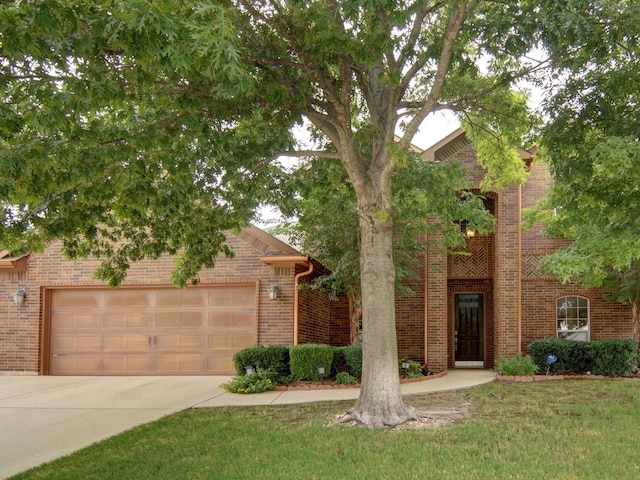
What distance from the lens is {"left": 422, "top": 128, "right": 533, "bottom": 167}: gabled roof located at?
52.0 ft

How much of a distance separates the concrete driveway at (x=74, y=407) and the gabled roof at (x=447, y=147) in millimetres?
7288

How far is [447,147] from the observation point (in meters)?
16.1

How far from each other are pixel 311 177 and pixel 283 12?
11.4ft

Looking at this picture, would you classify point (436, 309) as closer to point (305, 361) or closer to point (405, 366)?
point (405, 366)

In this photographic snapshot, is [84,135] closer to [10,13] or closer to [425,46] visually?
[10,13]

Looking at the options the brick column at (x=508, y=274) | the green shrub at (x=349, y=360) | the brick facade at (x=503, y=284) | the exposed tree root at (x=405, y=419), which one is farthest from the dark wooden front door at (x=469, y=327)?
the exposed tree root at (x=405, y=419)

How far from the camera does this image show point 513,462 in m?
6.99

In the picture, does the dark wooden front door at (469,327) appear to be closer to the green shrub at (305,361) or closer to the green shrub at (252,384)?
the green shrub at (305,361)

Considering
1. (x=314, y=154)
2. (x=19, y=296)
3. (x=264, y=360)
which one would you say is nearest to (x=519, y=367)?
Answer: (x=264, y=360)

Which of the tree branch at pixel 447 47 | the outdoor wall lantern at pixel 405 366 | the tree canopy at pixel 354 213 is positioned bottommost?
the outdoor wall lantern at pixel 405 366

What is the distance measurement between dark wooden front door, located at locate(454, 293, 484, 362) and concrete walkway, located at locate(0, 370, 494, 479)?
2.12 meters

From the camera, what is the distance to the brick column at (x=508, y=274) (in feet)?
50.9

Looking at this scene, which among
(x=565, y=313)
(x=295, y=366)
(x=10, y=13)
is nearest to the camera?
(x=10, y=13)

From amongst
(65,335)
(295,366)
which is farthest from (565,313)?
(65,335)
